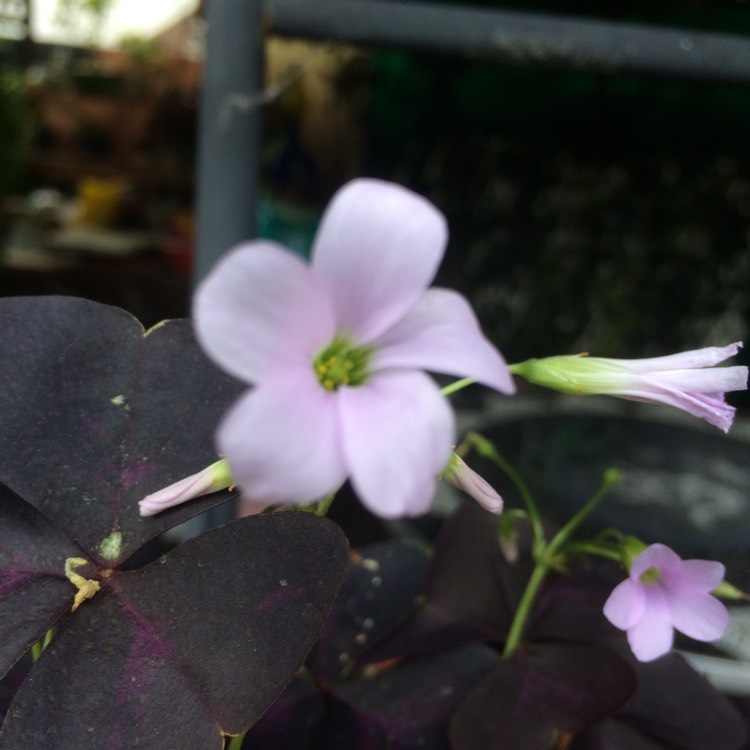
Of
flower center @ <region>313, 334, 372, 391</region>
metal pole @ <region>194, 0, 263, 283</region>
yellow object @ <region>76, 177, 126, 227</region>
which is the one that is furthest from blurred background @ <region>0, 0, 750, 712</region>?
yellow object @ <region>76, 177, 126, 227</region>

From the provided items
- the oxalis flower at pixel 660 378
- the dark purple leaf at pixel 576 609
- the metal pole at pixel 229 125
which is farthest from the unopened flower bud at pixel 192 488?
the metal pole at pixel 229 125

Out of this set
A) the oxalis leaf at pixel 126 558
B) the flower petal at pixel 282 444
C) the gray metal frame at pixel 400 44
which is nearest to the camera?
the flower petal at pixel 282 444

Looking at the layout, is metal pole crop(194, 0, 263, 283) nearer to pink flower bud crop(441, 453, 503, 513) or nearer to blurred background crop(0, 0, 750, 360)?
pink flower bud crop(441, 453, 503, 513)

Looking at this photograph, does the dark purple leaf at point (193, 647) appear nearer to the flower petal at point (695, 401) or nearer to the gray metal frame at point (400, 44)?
the flower petal at point (695, 401)

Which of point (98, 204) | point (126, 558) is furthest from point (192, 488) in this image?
point (98, 204)

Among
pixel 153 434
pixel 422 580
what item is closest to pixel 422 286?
pixel 153 434

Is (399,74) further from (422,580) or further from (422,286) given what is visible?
(422,286)
